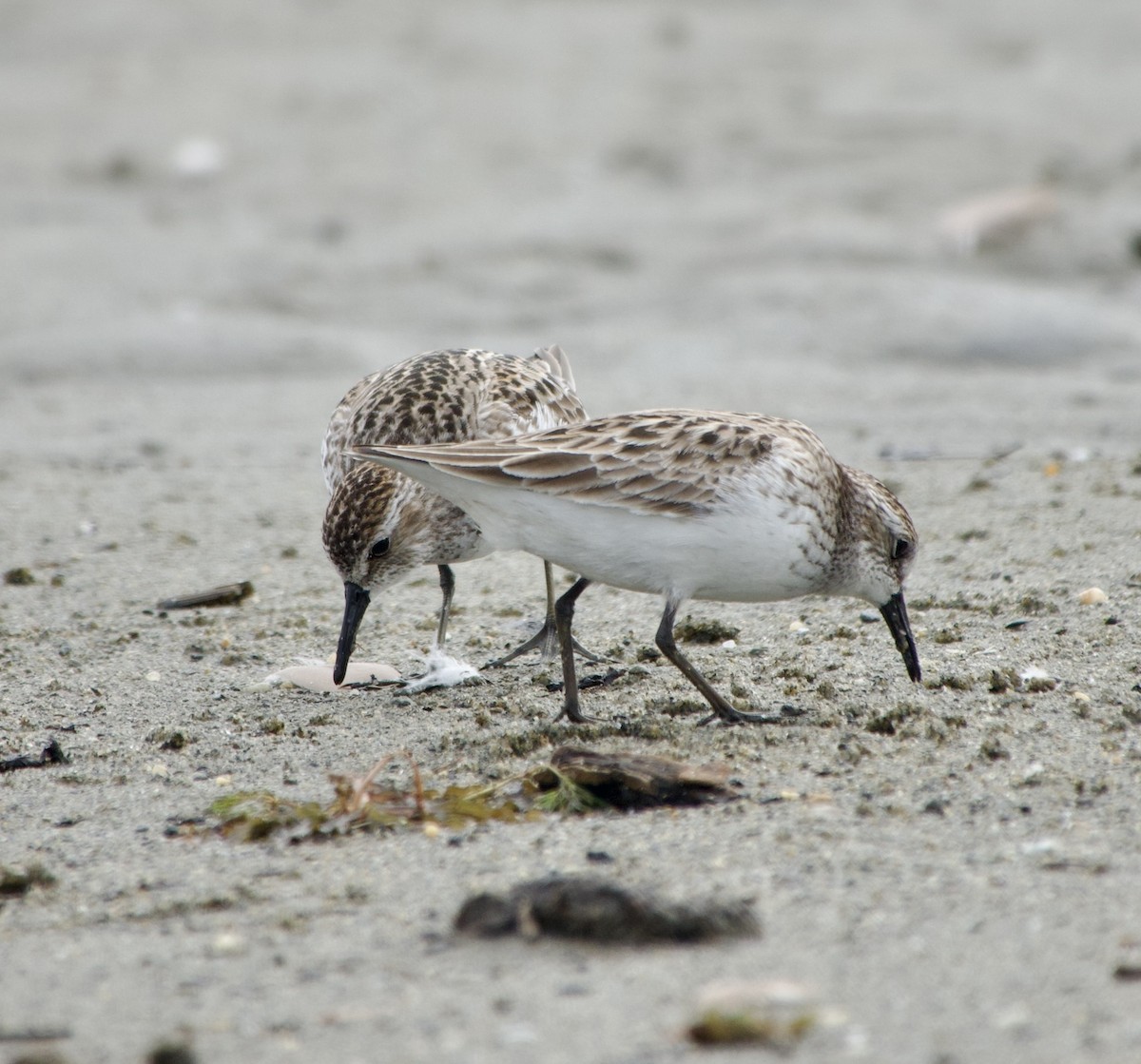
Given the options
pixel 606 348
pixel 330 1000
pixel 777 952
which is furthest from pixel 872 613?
pixel 606 348

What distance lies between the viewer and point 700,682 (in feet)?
15.7

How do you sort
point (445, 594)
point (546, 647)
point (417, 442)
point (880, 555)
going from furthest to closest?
point (445, 594), point (546, 647), point (417, 442), point (880, 555)

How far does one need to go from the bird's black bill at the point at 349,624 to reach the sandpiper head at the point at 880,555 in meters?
1.53

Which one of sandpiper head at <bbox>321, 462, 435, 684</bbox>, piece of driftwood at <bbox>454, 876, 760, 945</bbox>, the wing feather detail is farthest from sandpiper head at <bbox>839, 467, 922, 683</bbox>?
piece of driftwood at <bbox>454, 876, 760, 945</bbox>

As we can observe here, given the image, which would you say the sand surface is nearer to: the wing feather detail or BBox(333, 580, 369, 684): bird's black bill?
BBox(333, 580, 369, 684): bird's black bill

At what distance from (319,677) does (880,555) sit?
1790 mm

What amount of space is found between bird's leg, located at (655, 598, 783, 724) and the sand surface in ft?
0.32

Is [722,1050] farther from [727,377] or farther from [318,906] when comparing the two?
[727,377]

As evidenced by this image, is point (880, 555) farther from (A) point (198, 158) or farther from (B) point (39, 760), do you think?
(A) point (198, 158)

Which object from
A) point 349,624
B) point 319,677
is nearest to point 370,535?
point 349,624

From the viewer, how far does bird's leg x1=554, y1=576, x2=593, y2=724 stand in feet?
15.7

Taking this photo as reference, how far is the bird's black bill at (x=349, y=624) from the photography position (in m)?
5.21

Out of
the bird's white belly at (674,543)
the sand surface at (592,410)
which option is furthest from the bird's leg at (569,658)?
the bird's white belly at (674,543)

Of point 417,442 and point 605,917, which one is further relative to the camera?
point 417,442
